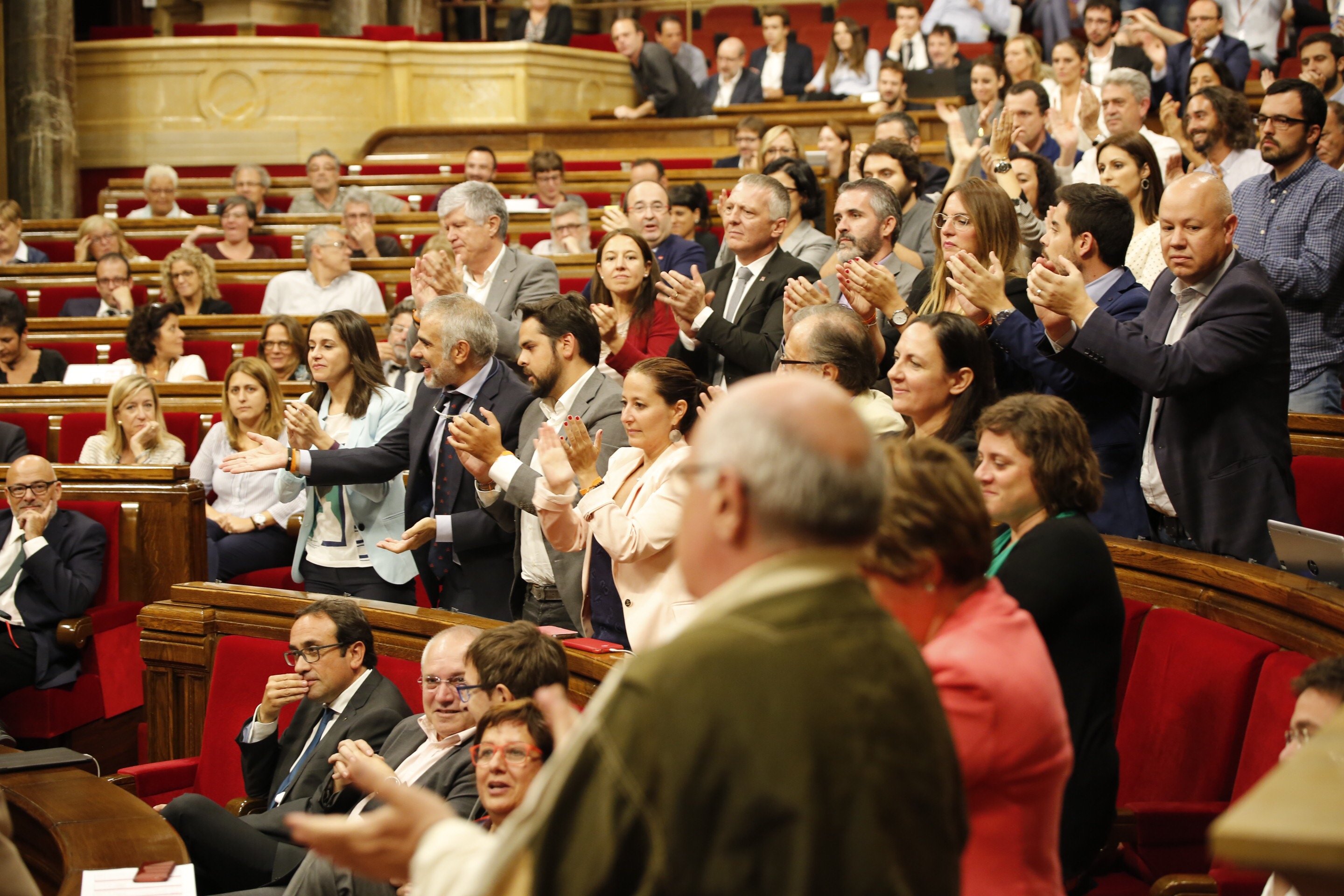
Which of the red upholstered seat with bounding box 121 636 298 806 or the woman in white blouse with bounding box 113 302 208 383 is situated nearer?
the red upholstered seat with bounding box 121 636 298 806

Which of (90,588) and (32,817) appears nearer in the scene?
(32,817)

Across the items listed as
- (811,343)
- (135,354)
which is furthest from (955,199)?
(135,354)

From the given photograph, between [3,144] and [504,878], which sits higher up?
[3,144]

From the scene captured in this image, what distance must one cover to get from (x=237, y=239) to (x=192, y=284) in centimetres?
99

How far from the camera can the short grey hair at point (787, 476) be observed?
103 centimetres

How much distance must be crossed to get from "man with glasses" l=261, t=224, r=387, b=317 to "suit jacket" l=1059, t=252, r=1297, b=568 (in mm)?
4064

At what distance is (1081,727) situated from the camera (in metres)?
1.76

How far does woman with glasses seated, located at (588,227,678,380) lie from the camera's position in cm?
366

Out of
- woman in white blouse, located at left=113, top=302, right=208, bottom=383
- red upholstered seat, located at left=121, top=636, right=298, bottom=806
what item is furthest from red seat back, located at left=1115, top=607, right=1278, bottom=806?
woman in white blouse, located at left=113, top=302, right=208, bottom=383

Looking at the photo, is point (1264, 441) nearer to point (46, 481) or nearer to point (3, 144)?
point (46, 481)

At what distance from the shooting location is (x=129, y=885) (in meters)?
2.08

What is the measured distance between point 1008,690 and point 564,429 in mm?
1775

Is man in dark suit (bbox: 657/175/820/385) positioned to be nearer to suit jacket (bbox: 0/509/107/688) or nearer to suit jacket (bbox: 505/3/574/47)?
suit jacket (bbox: 0/509/107/688)

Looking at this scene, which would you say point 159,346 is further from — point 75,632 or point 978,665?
point 978,665
